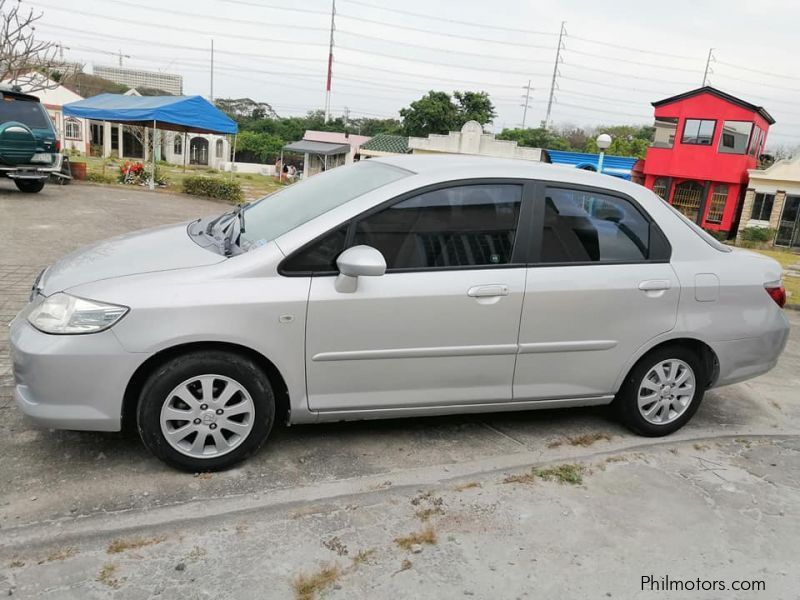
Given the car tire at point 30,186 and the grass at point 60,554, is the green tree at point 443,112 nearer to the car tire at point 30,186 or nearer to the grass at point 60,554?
the car tire at point 30,186

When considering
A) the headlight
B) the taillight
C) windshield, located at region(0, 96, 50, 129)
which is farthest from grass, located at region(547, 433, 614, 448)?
windshield, located at region(0, 96, 50, 129)

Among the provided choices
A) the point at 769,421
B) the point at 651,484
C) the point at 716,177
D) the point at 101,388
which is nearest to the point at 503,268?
the point at 651,484

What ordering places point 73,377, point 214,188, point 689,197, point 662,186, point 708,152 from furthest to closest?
point 662,186 < point 689,197 < point 708,152 < point 214,188 < point 73,377

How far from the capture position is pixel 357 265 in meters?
3.11

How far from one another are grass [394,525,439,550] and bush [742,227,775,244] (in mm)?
30925

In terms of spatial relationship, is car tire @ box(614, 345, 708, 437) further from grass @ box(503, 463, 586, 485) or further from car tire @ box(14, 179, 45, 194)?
car tire @ box(14, 179, 45, 194)

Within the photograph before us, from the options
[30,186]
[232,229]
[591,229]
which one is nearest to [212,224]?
[232,229]

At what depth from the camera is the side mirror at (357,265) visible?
3123mm

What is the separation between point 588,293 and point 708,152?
30.5 metres

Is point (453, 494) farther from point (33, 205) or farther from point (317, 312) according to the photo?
point (33, 205)

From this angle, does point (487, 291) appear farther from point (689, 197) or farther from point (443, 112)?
point (443, 112)

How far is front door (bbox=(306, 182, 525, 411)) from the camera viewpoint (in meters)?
3.30

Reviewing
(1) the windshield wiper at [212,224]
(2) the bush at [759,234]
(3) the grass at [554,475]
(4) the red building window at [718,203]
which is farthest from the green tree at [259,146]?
(3) the grass at [554,475]

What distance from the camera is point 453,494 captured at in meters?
3.29
